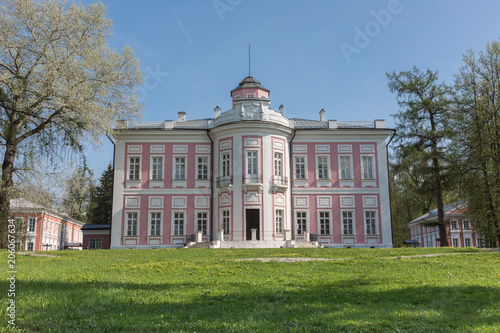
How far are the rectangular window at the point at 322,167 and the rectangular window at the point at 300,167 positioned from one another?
1.07 meters

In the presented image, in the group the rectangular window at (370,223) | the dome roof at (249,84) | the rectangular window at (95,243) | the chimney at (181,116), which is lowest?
the rectangular window at (95,243)

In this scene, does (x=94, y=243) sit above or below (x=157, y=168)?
below

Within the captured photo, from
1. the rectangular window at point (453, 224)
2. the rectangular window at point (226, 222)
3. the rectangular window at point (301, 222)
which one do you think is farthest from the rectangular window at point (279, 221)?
the rectangular window at point (453, 224)

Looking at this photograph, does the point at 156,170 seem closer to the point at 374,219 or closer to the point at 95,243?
the point at 95,243

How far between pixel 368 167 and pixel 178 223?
13.8m

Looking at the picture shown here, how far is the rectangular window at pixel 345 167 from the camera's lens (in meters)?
30.6

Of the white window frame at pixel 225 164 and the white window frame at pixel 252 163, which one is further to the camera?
the white window frame at pixel 225 164

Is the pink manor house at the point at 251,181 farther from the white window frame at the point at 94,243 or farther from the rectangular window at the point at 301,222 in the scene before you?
the white window frame at the point at 94,243

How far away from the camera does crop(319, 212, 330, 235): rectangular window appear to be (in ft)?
97.5

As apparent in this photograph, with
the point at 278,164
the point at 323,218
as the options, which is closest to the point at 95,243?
the point at 278,164

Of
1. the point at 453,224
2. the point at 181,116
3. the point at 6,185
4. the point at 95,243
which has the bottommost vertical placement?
the point at 95,243

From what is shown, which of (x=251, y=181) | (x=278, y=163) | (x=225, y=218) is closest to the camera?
(x=251, y=181)

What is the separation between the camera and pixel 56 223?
170ft

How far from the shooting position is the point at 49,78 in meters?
18.7
